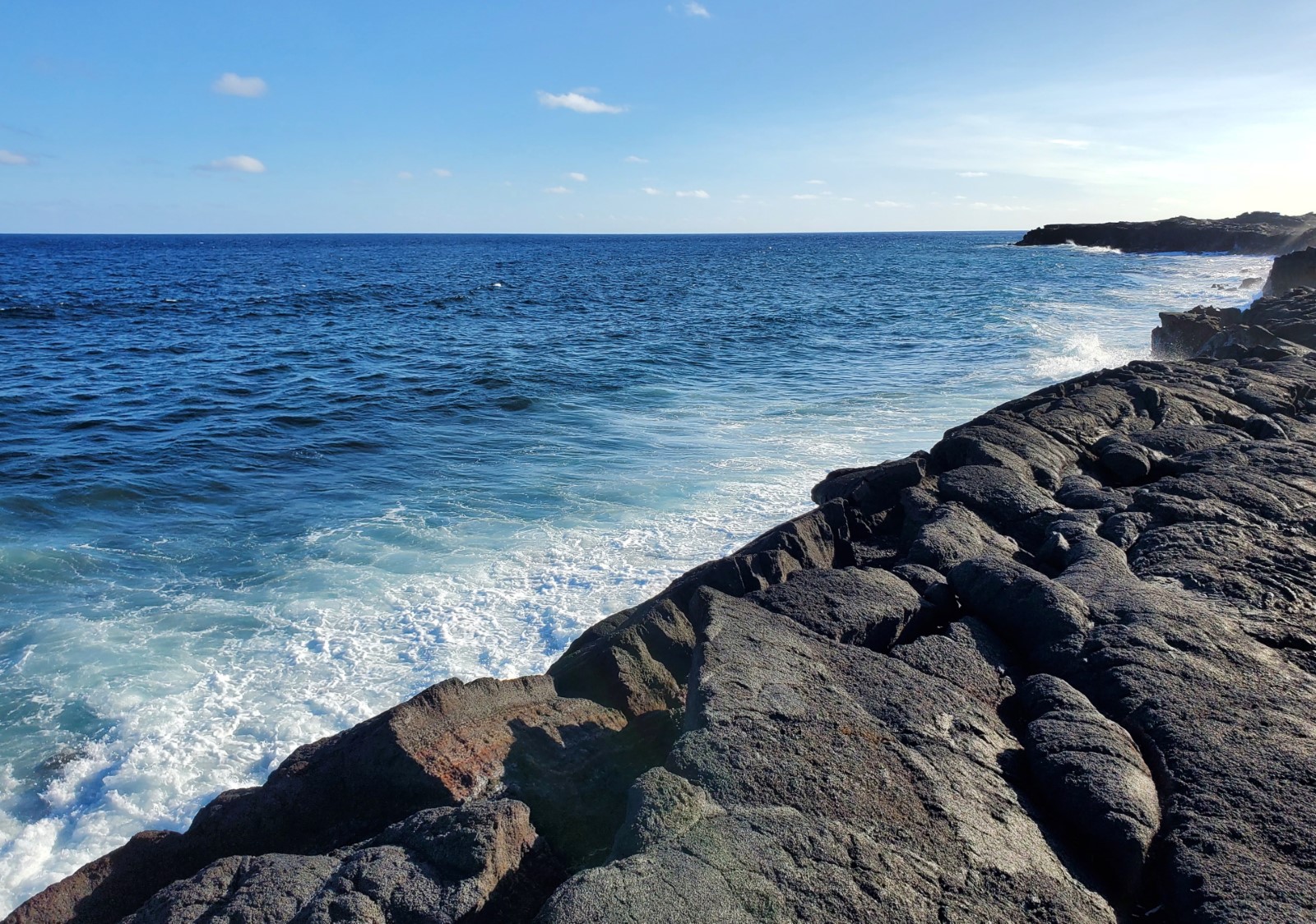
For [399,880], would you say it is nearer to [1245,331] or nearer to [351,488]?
[351,488]

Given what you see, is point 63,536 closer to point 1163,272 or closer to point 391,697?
point 391,697

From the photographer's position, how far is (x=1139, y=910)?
11.5 ft

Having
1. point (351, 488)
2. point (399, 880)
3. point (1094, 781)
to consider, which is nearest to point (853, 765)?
point (1094, 781)

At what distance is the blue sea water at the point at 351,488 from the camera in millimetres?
6930

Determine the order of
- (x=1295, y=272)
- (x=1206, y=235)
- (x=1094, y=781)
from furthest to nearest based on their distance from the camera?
(x=1206, y=235), (x=1295, y=272), (x=1094, y=781)

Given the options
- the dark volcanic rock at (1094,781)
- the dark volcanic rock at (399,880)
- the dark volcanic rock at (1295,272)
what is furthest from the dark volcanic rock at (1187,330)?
the dark volcanic rock at (399,880)

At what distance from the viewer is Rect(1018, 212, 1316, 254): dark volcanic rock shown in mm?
69688

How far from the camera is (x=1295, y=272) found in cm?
3181

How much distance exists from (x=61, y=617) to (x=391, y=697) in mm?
4287

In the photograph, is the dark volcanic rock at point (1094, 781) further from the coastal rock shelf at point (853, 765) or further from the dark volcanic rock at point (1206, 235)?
the dark volcanic rock at point (1206, 235)

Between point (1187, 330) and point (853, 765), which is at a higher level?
point (1187, 330)

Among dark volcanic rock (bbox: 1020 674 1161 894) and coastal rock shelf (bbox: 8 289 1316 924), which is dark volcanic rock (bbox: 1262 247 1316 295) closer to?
coastal rock shelf (bbox: 8 289 1316 924)

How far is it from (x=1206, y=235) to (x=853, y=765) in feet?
320

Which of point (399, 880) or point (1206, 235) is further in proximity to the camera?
point (1206, 235)
